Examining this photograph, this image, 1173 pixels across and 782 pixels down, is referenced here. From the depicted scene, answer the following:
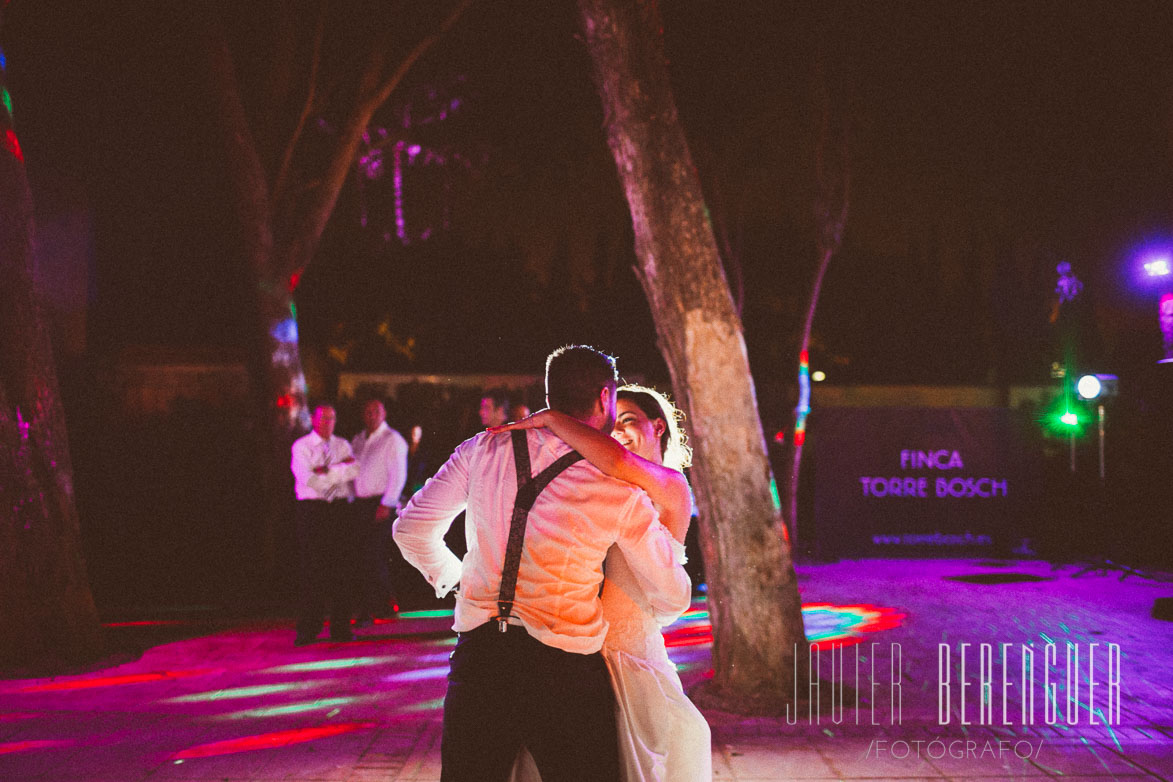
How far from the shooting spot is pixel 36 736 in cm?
526

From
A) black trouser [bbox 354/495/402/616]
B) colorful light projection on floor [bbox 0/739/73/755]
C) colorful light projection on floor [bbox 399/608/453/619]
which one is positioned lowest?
colorful light projection on floor [bbox 399/608/453/619]

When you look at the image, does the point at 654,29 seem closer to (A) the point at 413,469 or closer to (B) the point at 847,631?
(B) the point at 847,631

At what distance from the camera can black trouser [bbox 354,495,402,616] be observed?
885 cm

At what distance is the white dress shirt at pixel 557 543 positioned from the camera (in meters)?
2.54

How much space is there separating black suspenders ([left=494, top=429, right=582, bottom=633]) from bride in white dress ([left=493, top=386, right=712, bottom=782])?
0.09 meters

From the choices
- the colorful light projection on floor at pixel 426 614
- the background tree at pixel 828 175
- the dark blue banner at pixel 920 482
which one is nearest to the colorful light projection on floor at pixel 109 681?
the colorful light projection on floor at pixel 426 614

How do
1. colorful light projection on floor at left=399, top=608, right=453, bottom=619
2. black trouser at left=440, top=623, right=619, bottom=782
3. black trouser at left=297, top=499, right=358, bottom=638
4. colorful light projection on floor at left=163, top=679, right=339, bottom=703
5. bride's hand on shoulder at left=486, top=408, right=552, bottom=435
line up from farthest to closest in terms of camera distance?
1. colorful light projection on floor at left=399, top=608, right=453, bottom=619
2. black trouser at left=297, top=499, right=358, bottom=638
3. colorful light projection on floor at left=163, top=679, right=339, bottom=703
4. bride's hand on shoulder at left=486, top=408, right=552, bottom=435
5. black trouser at left=440, top=623, right=619, bottom=782

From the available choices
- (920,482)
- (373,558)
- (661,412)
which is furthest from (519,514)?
(920,482)

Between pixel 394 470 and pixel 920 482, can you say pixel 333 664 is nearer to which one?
pixel 394 470

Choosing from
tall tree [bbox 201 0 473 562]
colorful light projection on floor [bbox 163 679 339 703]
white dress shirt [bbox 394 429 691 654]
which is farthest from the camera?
tall tree [bbox 201 0 473 562]

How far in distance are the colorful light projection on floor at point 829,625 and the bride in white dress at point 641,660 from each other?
515cm

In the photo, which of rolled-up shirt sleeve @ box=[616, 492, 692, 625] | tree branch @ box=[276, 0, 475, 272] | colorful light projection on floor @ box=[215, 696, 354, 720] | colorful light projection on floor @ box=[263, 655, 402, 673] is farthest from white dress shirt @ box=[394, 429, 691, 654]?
tree branch @ box=[276, 0, 475, 272]

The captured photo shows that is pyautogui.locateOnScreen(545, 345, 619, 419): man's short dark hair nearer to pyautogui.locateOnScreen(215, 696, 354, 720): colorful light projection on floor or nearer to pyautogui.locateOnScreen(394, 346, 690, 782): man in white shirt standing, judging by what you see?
pyautogui.locateOnScreen(394, 346, 690, 782): man in white shirt standing

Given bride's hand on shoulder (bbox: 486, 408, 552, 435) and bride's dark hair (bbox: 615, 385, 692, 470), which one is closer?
bride's hand on shoulder (bbox: 486, 408, 552, 435)
